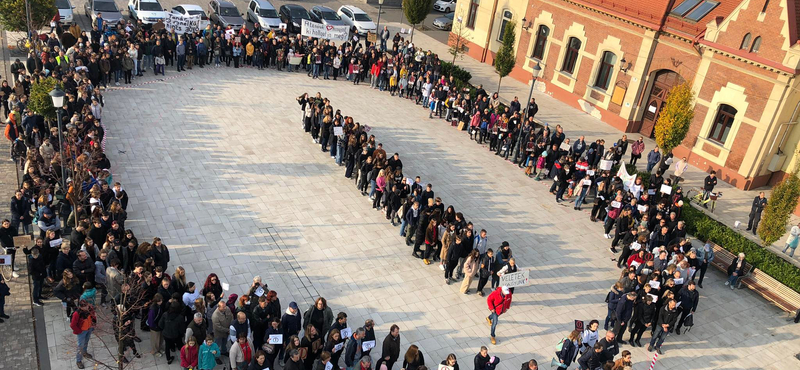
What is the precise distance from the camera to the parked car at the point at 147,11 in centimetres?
3212

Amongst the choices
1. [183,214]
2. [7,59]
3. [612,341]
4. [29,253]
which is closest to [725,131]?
[612,341]

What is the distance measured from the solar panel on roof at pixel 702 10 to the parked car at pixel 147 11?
2416 centimetres

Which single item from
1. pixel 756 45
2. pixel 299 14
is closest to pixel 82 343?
pixel 756 45

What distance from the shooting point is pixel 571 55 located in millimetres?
30891

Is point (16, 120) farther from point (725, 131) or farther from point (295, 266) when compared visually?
point (725, 131)

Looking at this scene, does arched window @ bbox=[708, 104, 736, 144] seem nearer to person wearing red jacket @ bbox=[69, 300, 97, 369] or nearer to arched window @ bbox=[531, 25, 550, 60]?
arched window @ bbox=[531, 25, 550, 60]

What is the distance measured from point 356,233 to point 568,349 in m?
7.18

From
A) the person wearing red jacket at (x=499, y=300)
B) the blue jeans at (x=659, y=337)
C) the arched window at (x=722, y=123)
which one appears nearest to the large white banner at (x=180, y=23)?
the person wearing red jacket at (x=499, y=300)

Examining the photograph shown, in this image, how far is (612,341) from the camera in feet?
42.7

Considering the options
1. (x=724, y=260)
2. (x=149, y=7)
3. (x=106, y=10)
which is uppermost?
(x=149, y=7)

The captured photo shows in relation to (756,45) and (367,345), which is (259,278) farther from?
(756,45)

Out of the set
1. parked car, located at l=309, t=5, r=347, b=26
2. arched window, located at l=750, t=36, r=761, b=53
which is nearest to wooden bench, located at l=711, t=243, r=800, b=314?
arched window, located at l=750, t=36, r=761, b=53

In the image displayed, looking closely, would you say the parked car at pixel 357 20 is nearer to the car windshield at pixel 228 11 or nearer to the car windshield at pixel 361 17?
the car windshield at pixel 361 17

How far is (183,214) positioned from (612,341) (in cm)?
1169
